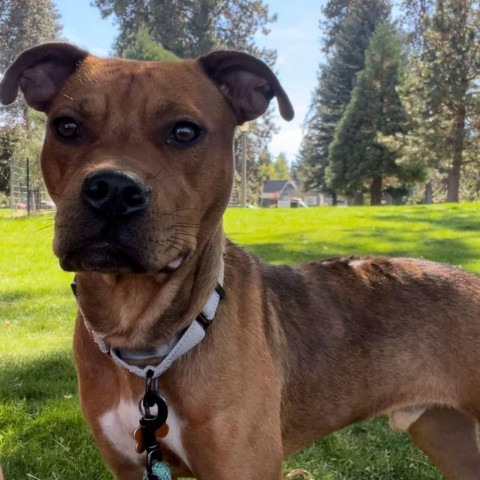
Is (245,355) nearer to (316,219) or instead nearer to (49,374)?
(49,374)

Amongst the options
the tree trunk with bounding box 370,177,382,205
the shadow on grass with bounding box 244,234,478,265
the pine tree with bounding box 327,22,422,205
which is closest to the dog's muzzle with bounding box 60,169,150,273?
the shadow on grass with bounding box 244,234,478,265

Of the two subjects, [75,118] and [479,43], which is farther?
[479,43]

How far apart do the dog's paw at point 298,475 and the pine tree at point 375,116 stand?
3595cm

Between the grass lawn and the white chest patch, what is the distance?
0.86 m

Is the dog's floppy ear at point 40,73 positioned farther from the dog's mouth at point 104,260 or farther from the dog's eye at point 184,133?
the dog's mouth at point 104,260

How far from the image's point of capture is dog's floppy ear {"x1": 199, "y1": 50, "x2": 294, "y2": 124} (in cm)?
315

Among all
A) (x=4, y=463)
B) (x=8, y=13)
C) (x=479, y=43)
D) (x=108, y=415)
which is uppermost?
(x=8, y=13)

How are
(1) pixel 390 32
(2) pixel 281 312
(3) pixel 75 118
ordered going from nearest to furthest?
(3) pixel 75 118
(2) pixel 281 312
(1) pixel 390 32

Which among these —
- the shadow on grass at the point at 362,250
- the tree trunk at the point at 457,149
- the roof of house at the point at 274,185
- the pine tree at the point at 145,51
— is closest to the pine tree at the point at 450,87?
the tree trunk at the point at 457,149

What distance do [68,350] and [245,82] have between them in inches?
141

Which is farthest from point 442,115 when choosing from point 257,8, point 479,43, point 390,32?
point 257,8

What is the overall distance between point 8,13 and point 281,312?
158 ft

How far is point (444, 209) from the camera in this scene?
17.8 m

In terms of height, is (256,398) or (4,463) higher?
(256,398)
